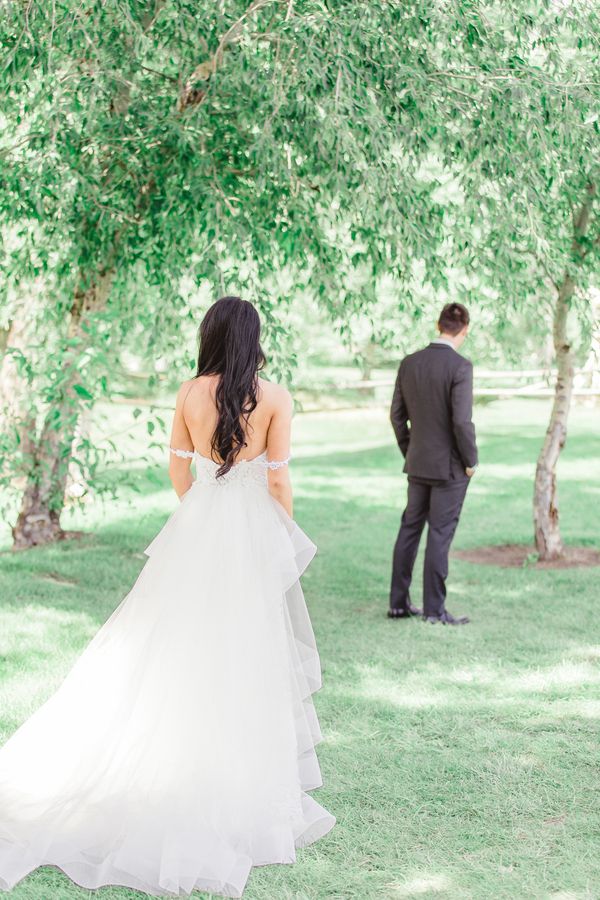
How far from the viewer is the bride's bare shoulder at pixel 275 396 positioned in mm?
4215

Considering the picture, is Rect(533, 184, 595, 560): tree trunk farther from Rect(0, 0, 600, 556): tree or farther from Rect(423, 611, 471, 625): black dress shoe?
Rect(423, 611, 471, 625): black dress shoe

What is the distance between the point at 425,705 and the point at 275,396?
7.24 feet

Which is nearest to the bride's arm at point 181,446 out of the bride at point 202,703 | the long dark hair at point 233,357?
→ the bride at point 202,703

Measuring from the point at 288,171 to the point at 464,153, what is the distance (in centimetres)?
119

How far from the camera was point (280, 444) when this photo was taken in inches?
169

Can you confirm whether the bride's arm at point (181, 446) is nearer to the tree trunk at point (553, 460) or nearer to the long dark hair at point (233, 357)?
the long dark hair at point (233, 357)

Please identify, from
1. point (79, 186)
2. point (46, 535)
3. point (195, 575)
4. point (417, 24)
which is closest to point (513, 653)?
point (195, 575)

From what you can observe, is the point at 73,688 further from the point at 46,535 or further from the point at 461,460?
the point at 46,535

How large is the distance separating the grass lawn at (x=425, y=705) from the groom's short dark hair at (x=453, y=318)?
6.99 ft

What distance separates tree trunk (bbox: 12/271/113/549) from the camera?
830 cm

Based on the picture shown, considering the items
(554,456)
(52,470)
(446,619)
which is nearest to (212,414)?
(446,619)

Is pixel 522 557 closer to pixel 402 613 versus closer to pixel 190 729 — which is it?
pixel 402 613

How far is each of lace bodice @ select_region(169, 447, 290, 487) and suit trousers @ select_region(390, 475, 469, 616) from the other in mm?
3009

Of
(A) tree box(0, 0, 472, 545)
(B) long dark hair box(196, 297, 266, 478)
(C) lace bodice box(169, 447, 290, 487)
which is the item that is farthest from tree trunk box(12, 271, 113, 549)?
(B) long dark hair box(196, 297, 266, 478)
